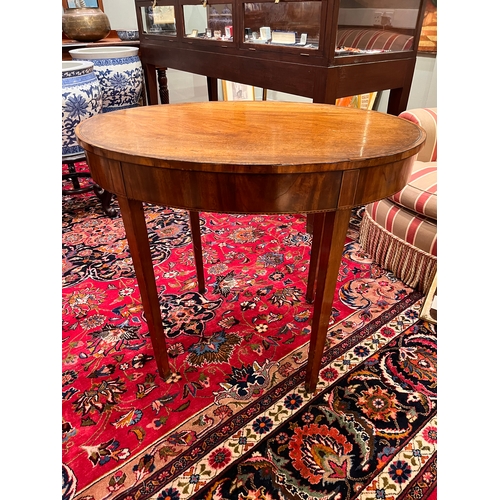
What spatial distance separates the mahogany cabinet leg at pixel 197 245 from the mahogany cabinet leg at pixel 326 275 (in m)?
0.67

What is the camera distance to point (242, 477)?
1.04m

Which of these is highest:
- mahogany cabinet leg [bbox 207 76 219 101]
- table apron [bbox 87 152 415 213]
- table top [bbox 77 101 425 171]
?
table top [bbox 77 101 425 171]

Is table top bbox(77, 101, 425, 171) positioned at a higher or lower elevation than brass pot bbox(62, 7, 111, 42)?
lower

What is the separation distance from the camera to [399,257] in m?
1.85

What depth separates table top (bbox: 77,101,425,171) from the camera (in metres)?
0.83

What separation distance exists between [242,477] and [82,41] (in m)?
3.75

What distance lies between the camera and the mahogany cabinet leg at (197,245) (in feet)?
5.30

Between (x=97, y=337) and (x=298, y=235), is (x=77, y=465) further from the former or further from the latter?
(x=298, y=235)

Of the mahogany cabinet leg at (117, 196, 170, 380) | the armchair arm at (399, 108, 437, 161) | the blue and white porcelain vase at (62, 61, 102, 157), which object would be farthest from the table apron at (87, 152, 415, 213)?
the blue and white porcelain vase at (62, 61, 102, 157)

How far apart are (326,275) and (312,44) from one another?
54.1 inches

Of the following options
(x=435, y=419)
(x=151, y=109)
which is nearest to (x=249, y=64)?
(x=151, y=109)

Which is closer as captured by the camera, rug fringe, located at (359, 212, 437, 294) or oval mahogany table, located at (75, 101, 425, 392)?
oval mahogany table, located at (75, 101, 425, 392)

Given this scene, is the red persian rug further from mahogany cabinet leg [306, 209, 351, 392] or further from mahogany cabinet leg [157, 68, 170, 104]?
mahogany cabinet leg [157, 68, 170, 104]

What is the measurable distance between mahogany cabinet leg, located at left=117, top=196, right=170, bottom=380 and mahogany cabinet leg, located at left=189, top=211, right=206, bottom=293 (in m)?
0.49
